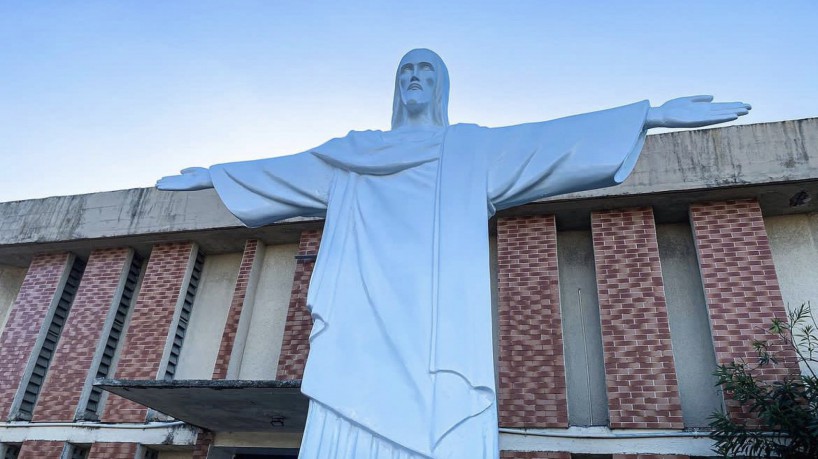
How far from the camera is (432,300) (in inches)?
117

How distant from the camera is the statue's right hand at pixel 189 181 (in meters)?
3.83

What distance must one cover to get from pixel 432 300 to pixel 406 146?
93cm

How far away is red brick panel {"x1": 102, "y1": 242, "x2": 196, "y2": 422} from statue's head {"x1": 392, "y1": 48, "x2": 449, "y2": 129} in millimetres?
7144

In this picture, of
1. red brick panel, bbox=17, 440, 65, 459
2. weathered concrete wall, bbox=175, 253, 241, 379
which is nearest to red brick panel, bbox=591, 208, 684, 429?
weathered concrete wall, bbox=175, 253, 241, 379

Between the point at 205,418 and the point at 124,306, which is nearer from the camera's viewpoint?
the point at 205,418

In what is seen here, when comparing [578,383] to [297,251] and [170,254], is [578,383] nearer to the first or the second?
[297,251]

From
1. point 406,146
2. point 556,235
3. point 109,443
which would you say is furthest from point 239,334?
point 406,146

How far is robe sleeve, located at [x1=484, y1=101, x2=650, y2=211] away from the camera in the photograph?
3.22 meters

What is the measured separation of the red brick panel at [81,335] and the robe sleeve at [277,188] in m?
7.41

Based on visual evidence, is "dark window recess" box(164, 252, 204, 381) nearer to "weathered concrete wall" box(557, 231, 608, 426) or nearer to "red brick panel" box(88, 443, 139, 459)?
"red brick panel" box(88, 443, 139, 459)

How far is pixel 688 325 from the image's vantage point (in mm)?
8445

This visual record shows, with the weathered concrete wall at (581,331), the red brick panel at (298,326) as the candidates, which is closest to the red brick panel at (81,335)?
the red brick panel at (298,326)

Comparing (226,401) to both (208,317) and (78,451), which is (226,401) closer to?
(208,317)

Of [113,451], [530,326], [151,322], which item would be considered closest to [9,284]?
[151,322]
